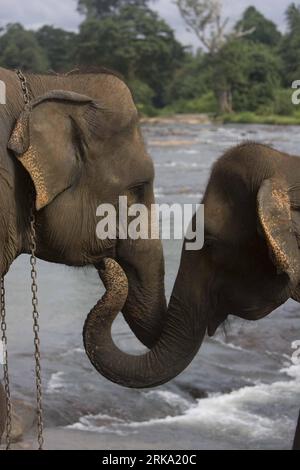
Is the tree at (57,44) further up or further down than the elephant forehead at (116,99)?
further up

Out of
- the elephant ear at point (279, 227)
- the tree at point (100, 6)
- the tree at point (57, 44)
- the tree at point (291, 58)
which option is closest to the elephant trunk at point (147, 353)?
the elephant ear at point (279, 227)

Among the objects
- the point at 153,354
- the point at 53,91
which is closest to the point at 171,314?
the point at 153,354

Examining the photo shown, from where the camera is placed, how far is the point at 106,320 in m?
3.08

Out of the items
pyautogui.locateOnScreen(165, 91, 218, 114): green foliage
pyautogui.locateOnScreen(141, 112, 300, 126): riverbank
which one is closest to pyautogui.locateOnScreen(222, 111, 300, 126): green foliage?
pyautogui.locateOnScreen(141, 112, 300, 126): riverbank

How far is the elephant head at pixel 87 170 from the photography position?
267 cm

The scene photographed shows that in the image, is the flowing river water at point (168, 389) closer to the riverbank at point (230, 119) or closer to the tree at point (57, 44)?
the riverbank at point (230, 119)

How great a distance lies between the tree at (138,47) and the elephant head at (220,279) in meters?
49.6

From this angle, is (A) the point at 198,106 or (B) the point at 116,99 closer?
(B) the point at 116,99

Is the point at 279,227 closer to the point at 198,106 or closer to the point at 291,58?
the point at 291,58

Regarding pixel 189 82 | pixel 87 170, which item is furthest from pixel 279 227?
pixel 189 82

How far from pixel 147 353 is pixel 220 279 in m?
0.37

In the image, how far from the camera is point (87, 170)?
286cm

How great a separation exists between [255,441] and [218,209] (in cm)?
319

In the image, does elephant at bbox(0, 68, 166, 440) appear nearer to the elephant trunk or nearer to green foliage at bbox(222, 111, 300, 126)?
the elephant trunk
